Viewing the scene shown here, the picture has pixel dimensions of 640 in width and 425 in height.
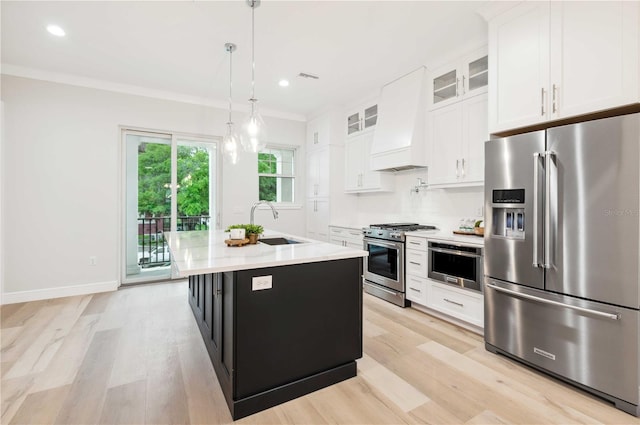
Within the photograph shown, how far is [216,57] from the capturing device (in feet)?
11.4

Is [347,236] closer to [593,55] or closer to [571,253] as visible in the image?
[571,253]

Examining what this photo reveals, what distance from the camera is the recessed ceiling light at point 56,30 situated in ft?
9.57

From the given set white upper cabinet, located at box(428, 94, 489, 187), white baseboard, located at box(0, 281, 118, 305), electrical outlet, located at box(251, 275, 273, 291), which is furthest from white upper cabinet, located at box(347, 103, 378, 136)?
white baseboard, located at box(0, 281, 118, 305)

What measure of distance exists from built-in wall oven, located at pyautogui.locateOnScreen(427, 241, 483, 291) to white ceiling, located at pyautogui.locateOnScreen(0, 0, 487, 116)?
213 centimetres

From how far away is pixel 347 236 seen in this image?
4.65 m

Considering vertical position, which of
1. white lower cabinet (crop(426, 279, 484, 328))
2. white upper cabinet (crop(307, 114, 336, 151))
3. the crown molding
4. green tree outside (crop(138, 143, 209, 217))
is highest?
the crown molding

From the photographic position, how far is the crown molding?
376cm

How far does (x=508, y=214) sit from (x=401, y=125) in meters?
1.91

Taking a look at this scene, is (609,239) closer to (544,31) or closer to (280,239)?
(544,31)

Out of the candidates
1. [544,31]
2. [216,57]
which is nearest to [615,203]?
[544,31]

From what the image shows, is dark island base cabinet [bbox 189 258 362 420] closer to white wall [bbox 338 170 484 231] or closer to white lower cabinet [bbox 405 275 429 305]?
white lower cabinet [bbox 405 275 429 305]

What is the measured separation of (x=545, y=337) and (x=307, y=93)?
4.09 meters

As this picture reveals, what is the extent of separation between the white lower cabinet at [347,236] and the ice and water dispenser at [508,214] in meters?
2.06

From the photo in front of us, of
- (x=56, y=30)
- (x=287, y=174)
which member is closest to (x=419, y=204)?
(x=287, y=174)
